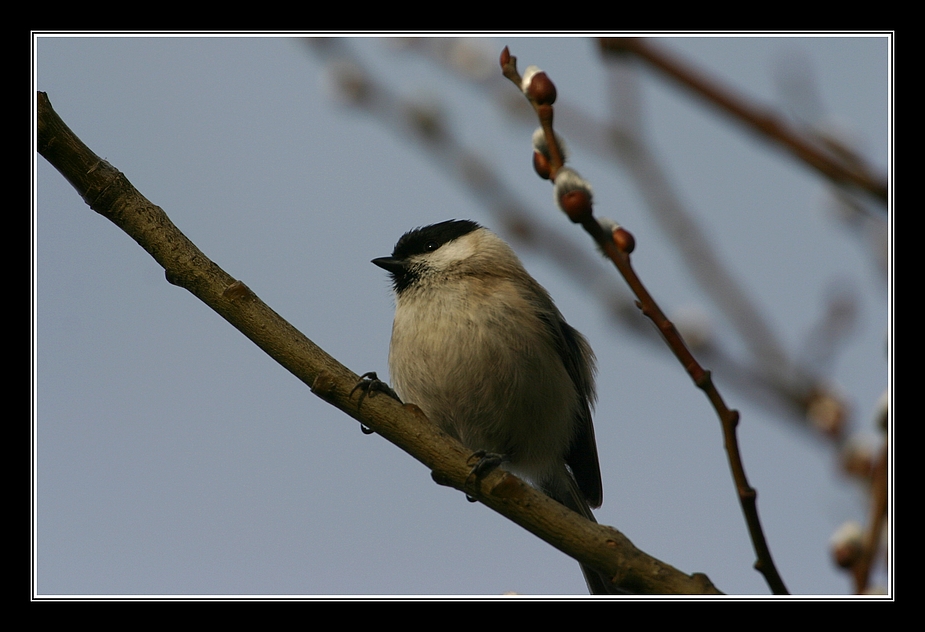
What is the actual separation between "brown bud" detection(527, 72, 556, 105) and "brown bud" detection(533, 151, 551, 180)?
8 centimetres

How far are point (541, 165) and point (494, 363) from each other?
212cm

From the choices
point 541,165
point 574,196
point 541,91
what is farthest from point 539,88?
point 574,196

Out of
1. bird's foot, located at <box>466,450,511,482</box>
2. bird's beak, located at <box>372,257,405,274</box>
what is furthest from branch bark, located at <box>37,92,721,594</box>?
bird's beak, located at <box>372,257,405,274</box>

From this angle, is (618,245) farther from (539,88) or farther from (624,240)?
(539,88)

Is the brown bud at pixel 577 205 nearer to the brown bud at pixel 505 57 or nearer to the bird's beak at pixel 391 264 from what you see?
the brown bud at pixel 505 57

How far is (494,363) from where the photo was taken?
3.36 metres

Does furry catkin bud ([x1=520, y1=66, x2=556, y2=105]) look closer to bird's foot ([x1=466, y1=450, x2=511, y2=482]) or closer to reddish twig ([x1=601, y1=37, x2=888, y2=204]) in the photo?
reddish twig ([x1=601, y1=37, x2=888, y2=204])

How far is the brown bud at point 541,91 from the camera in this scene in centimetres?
124

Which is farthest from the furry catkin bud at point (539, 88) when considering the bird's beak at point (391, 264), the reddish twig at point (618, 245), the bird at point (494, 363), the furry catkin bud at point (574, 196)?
the bird's beak at point (391, 264)

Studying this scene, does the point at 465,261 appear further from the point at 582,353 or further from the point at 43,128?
the point at 43,128

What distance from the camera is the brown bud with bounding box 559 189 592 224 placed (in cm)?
110

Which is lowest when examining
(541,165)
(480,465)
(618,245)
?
(480,465)

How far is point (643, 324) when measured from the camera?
6.73ft

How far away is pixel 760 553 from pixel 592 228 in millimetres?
637
